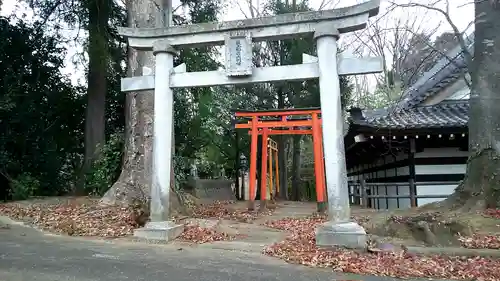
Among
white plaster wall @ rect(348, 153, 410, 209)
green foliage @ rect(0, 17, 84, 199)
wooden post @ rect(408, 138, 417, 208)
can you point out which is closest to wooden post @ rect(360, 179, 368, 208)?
white plaster wall @ rect(348, 153, 410, 209)

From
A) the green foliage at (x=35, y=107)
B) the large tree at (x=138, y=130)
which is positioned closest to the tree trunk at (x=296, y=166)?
the green foliage at (x=35, y=107)

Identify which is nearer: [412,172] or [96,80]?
[412,172]

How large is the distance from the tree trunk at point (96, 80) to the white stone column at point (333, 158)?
804cm

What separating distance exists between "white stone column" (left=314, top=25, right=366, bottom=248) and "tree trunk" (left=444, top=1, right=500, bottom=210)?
3.95m

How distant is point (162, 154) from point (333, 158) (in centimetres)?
301

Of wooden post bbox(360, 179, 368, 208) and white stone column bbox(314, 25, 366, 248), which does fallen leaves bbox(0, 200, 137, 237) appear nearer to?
white stone column bbox(314, 25, 366, 248)

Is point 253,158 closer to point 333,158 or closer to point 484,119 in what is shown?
point 484,119

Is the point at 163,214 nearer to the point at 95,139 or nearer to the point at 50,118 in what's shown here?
the point at 95,139

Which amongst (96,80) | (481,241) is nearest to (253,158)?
(96,80)

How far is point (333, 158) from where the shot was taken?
651 cm

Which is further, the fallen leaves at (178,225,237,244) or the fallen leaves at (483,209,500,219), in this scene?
the fallen leaves at (483,209,500,219)

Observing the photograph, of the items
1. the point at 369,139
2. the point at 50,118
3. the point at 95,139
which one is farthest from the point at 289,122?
the point at 50,118

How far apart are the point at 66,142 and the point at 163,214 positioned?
450 inches

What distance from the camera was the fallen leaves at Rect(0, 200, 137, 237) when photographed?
761 cm
